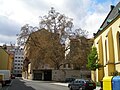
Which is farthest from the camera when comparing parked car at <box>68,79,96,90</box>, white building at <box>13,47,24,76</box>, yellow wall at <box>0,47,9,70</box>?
white building at <box>13,47,24,76</box>

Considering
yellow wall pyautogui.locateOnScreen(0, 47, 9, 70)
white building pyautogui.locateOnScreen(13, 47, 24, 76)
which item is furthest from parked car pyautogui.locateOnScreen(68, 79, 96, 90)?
white building pyautogui.locateOnScreen(13, 47, 24, 76)

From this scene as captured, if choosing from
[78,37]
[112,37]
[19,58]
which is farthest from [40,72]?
[19,58]

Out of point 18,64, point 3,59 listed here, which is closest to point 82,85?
point 3,59

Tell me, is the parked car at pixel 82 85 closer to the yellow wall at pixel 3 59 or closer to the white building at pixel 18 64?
the yellow wall at pixel 3 59

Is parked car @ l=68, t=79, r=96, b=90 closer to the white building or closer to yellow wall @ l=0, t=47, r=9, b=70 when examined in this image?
yellow wall @ l=0, t=47, r=9, b=70

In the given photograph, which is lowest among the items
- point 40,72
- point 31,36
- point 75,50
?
point 40,72

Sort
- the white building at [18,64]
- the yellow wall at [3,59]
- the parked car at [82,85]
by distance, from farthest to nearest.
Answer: the white building at [18,64]
the yellow wall at [3,59]
the parked car at [82,85]

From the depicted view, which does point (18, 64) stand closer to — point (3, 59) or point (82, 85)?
point (3, 59)

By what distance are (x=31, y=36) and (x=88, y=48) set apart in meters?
14.4

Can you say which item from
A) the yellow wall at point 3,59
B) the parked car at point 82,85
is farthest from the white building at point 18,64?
the parked car at point 82,85

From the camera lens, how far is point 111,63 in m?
34.0

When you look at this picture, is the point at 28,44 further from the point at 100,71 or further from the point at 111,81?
the point at 111,81

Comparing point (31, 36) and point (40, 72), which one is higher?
point (31, 36)

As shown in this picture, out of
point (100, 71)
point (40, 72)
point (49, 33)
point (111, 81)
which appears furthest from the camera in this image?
Answer: point (40, 72)
